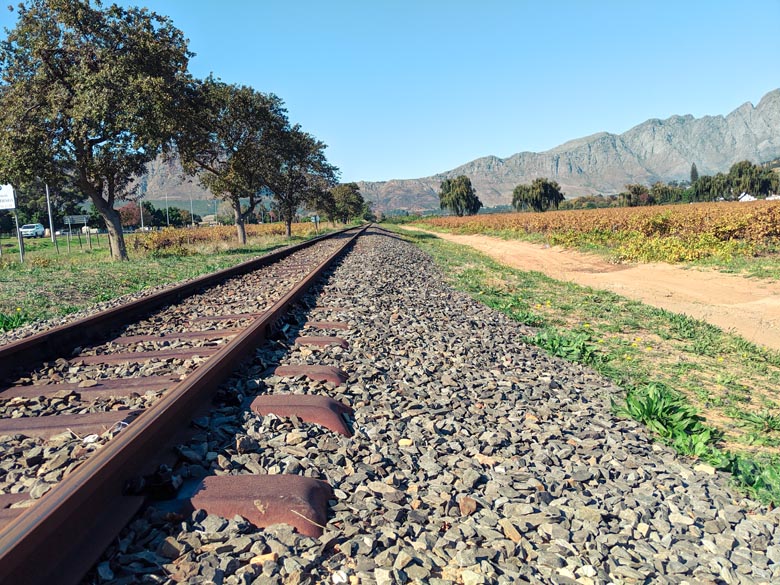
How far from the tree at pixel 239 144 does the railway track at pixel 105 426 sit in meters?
24.9

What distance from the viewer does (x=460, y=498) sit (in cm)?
240

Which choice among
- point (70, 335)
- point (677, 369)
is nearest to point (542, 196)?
point (677, 369)

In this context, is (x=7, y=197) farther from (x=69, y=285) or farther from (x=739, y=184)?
(x=739, y=184)

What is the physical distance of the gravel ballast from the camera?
76.2 inches

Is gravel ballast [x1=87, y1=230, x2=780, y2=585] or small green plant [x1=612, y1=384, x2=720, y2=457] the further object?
small green plant [x1=612, y1=384, x2=720, y2=457]

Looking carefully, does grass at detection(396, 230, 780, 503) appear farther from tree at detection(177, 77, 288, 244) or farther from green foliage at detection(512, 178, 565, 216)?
green foliage at detection(512, 178, 565, 216)

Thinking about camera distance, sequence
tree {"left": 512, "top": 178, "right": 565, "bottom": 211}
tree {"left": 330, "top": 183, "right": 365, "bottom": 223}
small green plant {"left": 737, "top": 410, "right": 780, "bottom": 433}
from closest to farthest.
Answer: small green plant {"left": 737, "top": 410, "right": 780, "bottom": 433} < tree {"left": 330, "top": 183, "right": 365, "bottom": 223} < tree {"left": 512, "top": 178, "right": 565, "bottom": 211}

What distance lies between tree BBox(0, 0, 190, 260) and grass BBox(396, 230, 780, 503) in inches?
494

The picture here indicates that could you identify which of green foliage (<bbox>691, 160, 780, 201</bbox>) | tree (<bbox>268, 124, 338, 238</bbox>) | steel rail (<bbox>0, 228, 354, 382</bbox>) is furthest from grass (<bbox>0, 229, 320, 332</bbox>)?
green foliage (<bbox>691, 160, 780, 201</bbox>)

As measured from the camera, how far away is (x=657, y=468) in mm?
2904

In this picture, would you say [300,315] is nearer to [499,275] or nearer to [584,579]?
[584,579]

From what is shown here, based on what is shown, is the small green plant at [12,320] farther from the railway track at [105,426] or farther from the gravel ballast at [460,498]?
the gravel ballast at [460,498]

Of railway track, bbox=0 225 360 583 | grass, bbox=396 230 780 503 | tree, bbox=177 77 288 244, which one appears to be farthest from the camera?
tree, bbox=177 77 288 244

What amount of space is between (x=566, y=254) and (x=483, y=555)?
74.4ft
